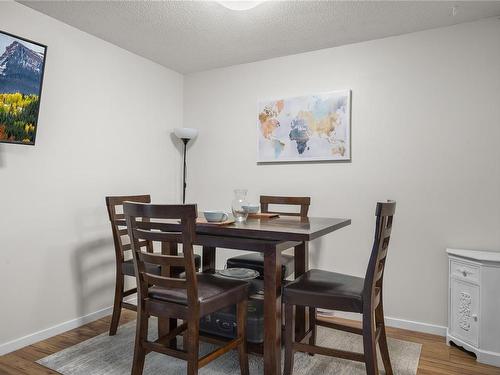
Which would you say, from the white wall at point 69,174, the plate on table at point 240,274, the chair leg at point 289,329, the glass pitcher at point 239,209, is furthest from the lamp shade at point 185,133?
the chair leg at point 289,329

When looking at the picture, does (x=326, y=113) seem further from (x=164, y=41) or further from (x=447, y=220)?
(x=164, y=41)

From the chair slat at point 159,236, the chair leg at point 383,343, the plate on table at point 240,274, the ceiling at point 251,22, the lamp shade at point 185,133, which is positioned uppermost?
the ceiling at point 251,22

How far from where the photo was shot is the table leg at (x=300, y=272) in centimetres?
235

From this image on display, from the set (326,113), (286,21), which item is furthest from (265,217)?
(286,21)

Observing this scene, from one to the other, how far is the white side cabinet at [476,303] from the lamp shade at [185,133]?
2.56 metres

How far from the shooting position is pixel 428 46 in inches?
111

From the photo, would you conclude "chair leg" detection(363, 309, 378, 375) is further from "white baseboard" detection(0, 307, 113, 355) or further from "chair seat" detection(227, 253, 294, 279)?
"white baseboard" detection(0, 307, 113, 355)

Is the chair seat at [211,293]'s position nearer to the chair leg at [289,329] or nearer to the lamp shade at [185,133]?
the chair leg at [289,329]

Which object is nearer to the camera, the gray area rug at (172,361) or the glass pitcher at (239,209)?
the gray area rug at (172,361)

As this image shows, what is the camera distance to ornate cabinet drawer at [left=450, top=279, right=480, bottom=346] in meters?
2.37

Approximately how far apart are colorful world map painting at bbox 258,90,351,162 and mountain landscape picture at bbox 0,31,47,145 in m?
1.89

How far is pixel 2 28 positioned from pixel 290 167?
2.41 meters

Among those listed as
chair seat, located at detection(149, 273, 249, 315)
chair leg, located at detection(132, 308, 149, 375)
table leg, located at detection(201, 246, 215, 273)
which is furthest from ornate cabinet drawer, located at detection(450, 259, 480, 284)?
chair leg, located at detection(132, 308, 149, 375)

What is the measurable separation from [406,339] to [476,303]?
1.92 feet
